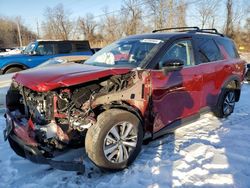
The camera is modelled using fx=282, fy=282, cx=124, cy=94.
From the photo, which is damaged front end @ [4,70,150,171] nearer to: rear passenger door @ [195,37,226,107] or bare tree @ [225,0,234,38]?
rear passenger door @ [195,37,226,107]

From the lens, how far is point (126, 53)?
468cm

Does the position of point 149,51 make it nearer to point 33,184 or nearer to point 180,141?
point 180,141

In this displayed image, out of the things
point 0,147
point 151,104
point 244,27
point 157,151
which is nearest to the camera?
point 151,104

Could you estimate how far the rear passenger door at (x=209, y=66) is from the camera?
16.5ft

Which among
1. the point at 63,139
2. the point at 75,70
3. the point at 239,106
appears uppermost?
the point at 75,70

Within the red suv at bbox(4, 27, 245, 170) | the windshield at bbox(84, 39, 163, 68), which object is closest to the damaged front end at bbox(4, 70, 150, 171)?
the red suv at bbox(4, 27, 245, 170)

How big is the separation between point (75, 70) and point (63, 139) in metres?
0.93

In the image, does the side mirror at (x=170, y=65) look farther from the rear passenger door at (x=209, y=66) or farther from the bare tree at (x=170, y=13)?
the bare tree at (x=170, y=13)

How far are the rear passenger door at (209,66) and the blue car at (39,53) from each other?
336 inches

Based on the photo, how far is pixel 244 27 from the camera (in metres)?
38.3

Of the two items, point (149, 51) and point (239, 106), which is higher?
point (149, 51)

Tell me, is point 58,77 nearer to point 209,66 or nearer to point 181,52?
point 181,52

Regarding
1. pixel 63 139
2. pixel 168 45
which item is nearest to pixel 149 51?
pixel 168 45

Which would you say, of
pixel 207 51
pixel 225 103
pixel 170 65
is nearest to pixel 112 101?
pixel 170 65
